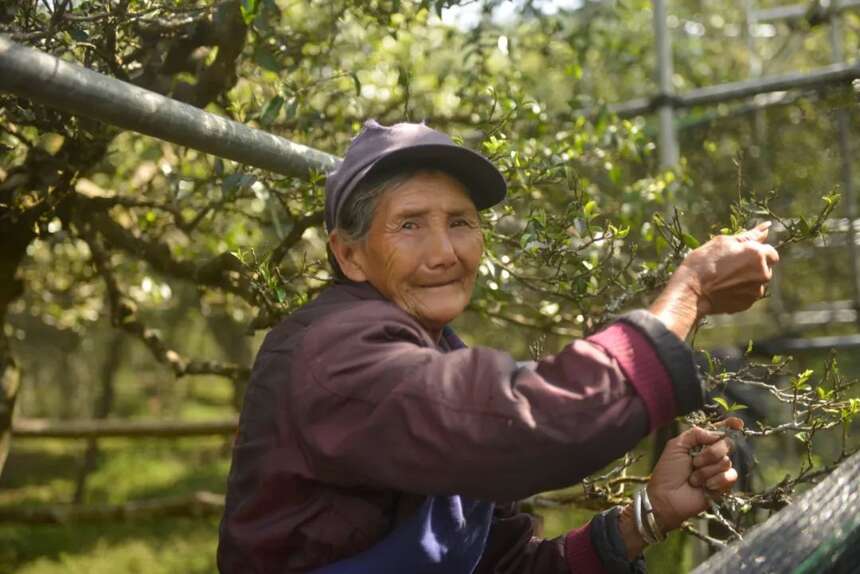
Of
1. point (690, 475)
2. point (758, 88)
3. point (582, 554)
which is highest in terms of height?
point (758, 88)

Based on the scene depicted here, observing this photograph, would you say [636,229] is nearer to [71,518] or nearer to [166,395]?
[71,518]

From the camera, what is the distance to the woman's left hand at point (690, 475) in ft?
6.77

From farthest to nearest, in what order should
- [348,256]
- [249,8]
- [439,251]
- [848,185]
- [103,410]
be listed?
[103,410], [848,185], [249,8], [348,256], [439,251]

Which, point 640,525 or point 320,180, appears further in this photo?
point 320,180

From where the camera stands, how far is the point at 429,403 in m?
1.53

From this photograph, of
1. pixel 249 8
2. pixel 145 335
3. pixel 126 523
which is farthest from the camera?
pixel 126 523

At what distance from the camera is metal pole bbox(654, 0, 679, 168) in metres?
4.35

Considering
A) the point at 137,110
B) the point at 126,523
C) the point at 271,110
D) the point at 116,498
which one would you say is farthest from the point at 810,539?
the point at 116,498

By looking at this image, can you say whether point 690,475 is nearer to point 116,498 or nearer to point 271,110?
point 271,110

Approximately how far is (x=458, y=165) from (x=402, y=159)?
13 cm

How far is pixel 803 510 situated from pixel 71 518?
566 centimetres

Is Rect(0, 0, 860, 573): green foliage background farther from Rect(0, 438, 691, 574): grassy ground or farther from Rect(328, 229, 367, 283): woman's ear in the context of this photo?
Rect(328, 229, 367, 283): woman's ear

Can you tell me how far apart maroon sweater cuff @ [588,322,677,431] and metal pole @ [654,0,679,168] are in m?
2.81

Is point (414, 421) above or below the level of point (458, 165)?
below
